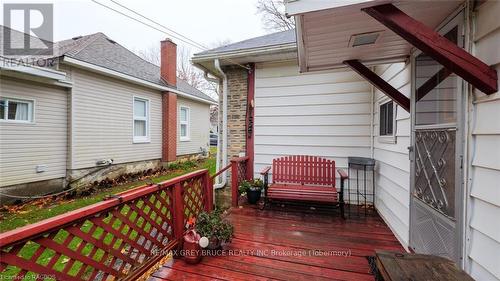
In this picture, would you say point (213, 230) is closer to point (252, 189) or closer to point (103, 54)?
point (252, 189)

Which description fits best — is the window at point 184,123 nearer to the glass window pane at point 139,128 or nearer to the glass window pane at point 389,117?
the glass window pane at point 139,128

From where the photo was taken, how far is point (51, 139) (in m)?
6.03

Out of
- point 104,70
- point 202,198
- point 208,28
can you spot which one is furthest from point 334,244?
point 208,28

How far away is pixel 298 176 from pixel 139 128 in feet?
21.7

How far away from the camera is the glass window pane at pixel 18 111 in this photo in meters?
5.32

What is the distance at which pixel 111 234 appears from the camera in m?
2.07

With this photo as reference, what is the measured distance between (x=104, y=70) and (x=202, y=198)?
5729mm

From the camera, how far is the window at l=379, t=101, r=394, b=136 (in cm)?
344

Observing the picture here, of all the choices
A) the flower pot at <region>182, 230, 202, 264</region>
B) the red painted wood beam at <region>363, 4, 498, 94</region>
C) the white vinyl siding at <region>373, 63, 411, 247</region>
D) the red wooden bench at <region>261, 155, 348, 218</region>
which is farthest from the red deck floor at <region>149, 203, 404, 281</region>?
the red painted wood beam at <region>363, 4, 498, 94</region>

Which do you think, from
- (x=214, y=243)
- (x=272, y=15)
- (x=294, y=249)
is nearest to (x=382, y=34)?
(x=294, y=249)

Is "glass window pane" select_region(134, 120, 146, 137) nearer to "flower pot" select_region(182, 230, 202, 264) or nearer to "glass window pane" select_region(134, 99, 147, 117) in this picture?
"glass window pane" select_region(134, 99, 147, 117)

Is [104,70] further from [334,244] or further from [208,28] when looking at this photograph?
[208,28]

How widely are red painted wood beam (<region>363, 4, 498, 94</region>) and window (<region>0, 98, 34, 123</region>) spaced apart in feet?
23.1

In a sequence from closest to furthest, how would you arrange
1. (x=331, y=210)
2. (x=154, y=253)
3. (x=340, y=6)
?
(x=340, y=6) < (x=154, y=253) < (x=331, y=210)
